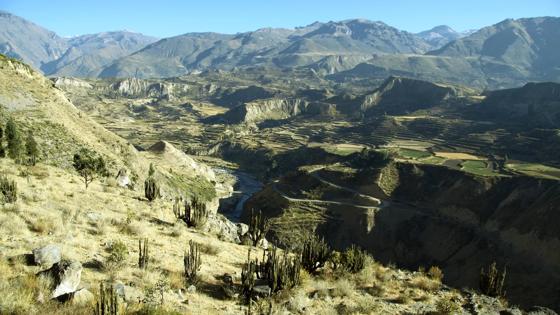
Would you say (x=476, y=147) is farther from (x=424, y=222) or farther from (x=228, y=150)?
(x=228, y=150)

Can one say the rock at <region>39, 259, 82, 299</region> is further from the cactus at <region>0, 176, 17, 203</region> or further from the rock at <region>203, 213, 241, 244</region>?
the rock at <region>203, 213, 241, 244</region>

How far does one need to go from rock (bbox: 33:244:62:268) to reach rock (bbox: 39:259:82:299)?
1304mm

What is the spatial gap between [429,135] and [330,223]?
305ft

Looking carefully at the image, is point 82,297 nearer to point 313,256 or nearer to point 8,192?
point 313,256

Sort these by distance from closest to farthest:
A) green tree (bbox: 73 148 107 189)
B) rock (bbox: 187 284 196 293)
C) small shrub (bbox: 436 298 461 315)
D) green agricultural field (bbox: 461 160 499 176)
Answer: rock (bbox: 187 284 196 293) < small shrub (bbox: 436 298 461 315) < green tree (bbox: 73 148 107 189) < green agricultural field (bbox: 461 160 499 176)

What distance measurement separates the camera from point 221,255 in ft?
74.0

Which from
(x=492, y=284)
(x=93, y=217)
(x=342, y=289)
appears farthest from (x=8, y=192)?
(x=492, y=284)

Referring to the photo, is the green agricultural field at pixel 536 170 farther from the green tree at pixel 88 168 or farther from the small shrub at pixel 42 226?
the small shrub at pixel 42 226

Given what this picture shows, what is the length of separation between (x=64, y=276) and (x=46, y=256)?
218 centimetres

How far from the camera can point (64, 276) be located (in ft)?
42.4

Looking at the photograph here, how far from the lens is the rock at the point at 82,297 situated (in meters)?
12.2

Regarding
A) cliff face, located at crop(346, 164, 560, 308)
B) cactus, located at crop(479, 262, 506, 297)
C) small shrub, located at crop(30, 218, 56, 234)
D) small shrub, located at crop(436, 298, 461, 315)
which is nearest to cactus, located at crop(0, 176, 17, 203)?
small shrub, located at crop(30, 218, 56, 234)

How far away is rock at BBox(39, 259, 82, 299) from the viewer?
12680 mm

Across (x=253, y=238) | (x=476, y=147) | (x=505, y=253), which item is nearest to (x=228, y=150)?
(x=476, y=147)
